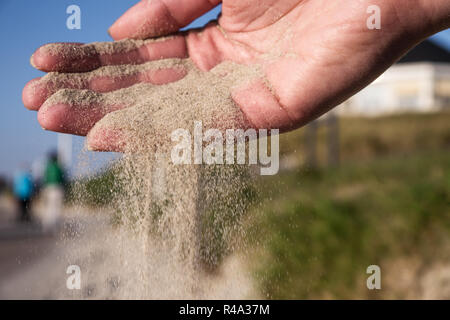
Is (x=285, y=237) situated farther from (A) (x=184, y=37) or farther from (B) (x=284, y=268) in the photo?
(A) (x=184, y=37)

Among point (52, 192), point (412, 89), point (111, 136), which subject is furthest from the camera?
point (412, 89)

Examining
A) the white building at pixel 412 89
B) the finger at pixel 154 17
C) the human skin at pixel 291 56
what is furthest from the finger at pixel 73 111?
the white building at pixel 412 89

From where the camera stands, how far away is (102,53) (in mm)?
A: 2602

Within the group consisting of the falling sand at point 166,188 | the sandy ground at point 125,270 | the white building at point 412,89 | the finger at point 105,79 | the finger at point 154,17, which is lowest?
the sandy ground at point 125,270

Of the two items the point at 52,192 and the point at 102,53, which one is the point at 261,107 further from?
the point at 52,192

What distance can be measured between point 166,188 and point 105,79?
0.69 metres

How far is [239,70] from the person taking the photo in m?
2.60

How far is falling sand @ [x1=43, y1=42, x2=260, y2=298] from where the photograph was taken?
222 centimetres

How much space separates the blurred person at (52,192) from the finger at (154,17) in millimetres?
5412

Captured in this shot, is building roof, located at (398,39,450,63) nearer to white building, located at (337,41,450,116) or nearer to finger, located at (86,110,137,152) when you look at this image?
white building, located at (337,41,450,116)

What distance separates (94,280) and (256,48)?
64.2 inches

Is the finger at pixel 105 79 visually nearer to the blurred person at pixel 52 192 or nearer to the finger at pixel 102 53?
the finger at pixel 102 53

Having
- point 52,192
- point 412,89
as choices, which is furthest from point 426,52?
point 52,192

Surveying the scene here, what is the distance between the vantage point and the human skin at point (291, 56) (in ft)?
7.11
